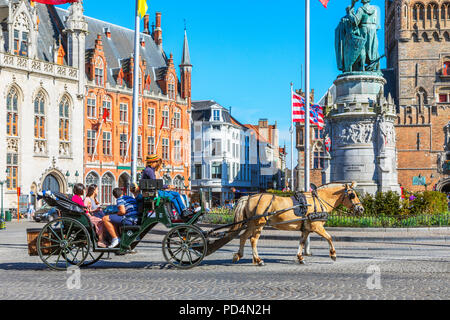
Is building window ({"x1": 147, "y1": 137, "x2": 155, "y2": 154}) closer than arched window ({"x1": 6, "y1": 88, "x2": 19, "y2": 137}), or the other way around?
arched window ({"x1": 6, "y1": 88, "x2": 19, "y2": 137})

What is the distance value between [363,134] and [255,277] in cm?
1340

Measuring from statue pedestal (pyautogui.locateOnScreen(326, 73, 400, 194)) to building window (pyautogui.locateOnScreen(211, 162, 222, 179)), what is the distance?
49197 millimetres

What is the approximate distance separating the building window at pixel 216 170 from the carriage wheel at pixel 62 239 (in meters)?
60.7

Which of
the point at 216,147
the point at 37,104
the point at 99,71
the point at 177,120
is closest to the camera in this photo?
the point at 37,104

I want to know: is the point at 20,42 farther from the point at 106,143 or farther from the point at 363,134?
the point at 363,134

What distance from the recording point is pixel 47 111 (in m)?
47.4

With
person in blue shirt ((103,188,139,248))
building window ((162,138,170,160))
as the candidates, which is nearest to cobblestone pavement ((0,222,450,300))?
person in blue shirt ((103,188,139,248))

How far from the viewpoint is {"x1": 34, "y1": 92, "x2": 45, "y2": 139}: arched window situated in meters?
46.8

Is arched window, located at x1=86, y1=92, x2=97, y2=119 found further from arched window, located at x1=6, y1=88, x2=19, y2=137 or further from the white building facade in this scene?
the white building facade

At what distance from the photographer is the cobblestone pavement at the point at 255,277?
8992mm

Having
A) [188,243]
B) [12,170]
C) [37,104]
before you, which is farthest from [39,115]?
[188,243]

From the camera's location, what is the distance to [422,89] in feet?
235

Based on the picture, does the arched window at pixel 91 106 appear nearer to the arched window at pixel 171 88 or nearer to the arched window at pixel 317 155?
the arched window at pixel 171 88
